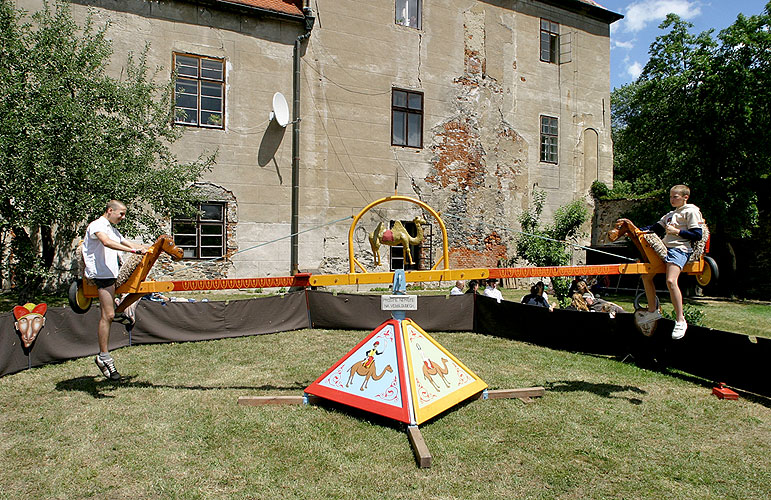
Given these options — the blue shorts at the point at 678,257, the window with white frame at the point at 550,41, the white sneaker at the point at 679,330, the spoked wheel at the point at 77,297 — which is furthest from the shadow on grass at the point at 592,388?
the window with white frame at the point at 550,41

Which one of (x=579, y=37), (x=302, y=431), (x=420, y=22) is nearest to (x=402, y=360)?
(x=302, y=431)

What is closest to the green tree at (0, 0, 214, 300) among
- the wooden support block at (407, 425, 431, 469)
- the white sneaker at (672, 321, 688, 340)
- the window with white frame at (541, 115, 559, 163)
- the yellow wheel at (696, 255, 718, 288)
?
the wooden support block at (407, 425, 431, 469)

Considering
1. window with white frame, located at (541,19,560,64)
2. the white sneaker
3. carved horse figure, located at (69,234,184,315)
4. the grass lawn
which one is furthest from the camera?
window with white frame, located at (541,19,560,64)

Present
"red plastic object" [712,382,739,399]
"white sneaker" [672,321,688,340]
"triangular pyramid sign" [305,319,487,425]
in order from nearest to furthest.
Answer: "triangular pyramid sign" [305,319,487,425], "white sneaker" [672,321,688,340], "red plastic object" [712,382,739,399]

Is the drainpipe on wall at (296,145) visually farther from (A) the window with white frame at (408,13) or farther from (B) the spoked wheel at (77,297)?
(B) the spoked wheel at (77,297)

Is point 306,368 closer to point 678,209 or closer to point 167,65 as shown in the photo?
point 678,209

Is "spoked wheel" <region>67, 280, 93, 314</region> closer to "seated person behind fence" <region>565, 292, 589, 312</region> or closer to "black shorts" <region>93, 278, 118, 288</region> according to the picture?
"black shorts" <region>93, 278, 118, 288</region>

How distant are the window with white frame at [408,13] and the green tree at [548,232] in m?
8.78

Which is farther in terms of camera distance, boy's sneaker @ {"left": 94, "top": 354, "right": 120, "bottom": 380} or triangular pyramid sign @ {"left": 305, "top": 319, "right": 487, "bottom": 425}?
boy's sneaker @ {"left": 94, "top": 354, "right": 120, "bottom": 380}

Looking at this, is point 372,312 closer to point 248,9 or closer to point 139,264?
point 139,264

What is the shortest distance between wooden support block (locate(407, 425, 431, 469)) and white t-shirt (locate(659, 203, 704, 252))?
3.66 meters


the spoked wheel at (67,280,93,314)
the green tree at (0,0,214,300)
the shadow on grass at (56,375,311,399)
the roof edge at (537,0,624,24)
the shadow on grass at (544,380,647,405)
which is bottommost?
the shadow on grass at (544,380,647,405)

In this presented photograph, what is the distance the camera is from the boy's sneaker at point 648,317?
608 centimetres

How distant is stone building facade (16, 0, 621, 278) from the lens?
16703mm
